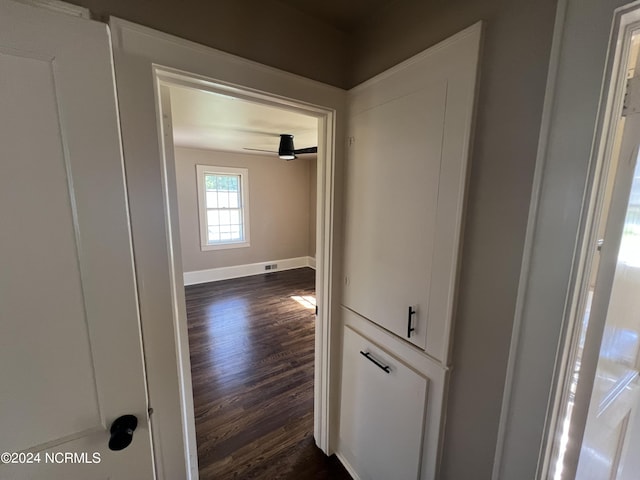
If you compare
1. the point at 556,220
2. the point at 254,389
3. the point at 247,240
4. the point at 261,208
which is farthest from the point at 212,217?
the point at 556,220

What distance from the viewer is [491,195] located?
0.86 m

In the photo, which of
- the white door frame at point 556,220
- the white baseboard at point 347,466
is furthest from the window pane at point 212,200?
the white door frame at point 556,220

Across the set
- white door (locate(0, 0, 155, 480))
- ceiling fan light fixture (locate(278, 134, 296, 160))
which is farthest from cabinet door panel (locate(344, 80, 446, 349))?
ceiling fan light fixture (locate(278, 134, 296, 160))

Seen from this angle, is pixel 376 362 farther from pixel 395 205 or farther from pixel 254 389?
pixel 254 389

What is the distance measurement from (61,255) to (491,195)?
4.10 ft

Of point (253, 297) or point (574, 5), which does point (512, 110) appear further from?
point (253, 297)

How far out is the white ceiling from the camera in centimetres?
206

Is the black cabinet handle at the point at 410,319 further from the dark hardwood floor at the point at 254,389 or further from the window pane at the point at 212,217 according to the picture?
the window pane at the point at 212,217

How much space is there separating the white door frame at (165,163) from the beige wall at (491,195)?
1.76ft

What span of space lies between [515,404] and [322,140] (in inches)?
52.4

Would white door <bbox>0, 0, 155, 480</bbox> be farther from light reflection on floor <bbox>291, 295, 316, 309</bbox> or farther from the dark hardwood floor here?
light reflection on floor <bbox>291, 295, 316, 309</bbox>

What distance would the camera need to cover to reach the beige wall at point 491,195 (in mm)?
754

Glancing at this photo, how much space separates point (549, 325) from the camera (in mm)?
730

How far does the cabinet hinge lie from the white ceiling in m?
1.22
